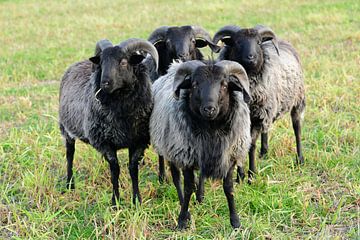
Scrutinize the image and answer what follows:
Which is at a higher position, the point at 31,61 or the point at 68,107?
the point at 68,107

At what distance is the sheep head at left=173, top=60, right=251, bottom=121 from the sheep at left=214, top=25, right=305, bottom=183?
0.91 metres

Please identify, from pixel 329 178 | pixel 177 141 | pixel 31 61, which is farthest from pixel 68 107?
pixel 31 61

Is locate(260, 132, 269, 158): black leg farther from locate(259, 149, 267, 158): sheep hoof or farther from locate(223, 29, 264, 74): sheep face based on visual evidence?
locate(223, 29, 264, 74): sheep face

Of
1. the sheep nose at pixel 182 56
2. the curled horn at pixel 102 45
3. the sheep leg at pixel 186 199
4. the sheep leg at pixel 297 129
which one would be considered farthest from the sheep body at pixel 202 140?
the sheep leg at pixel 297 129

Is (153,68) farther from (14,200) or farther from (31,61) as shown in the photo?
(31,61)

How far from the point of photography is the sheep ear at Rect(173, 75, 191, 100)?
4.56m

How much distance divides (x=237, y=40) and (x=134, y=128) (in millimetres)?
1497

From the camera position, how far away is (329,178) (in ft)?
18.5

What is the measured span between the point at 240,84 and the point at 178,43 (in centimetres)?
171

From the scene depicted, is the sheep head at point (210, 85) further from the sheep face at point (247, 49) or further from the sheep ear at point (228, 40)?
the sheep ear at point (228, 40)

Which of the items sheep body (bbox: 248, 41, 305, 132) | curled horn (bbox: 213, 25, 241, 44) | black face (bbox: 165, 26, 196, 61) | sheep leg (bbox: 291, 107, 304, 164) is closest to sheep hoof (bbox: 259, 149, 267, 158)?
sheep leg (bbox: 291, 107, 304, 164)

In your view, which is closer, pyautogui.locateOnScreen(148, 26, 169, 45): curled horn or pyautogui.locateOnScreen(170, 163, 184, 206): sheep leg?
pyautogui.locateOnScreen(170, 163, 184, 206): sheep leg

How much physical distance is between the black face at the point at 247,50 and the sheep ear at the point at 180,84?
1036mm

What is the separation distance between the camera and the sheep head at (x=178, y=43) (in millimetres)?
6047
